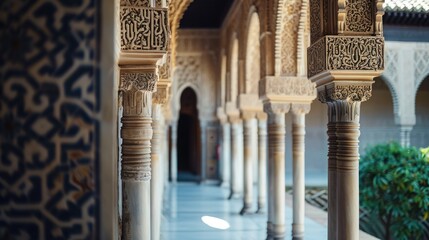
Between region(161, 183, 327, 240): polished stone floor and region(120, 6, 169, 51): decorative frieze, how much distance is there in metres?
4.77

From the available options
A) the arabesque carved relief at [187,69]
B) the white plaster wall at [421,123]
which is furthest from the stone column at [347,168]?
the white plaster wall at [421,123]

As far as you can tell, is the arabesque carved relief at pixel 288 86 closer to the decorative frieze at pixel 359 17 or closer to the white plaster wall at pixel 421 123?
the decorative frieze at pixel 359 17

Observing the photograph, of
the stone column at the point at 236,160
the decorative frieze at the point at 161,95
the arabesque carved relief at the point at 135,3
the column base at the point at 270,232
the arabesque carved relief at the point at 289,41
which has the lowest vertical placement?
the column base at the point at 270,232

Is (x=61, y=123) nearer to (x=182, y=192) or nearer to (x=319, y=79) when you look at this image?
(x=319, y=79)

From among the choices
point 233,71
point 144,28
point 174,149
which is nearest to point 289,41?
point 144,28

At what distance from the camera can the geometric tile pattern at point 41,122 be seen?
1.22 metres

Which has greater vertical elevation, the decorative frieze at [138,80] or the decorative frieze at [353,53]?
the decorative frieze at [353,53]

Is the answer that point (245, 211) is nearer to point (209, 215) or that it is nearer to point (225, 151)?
point (209, 215)

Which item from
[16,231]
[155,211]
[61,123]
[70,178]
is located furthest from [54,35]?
[155,211]

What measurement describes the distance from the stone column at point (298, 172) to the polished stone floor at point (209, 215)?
47 cm

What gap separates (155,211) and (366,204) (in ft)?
21.1

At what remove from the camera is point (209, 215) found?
9.77 meters

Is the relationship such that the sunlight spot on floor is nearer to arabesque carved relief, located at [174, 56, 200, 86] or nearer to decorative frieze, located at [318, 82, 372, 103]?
decorative frieze, located at [318, 82, 372, 103]

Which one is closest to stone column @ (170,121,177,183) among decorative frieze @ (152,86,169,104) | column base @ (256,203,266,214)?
column base @ (256,203,266,214)
